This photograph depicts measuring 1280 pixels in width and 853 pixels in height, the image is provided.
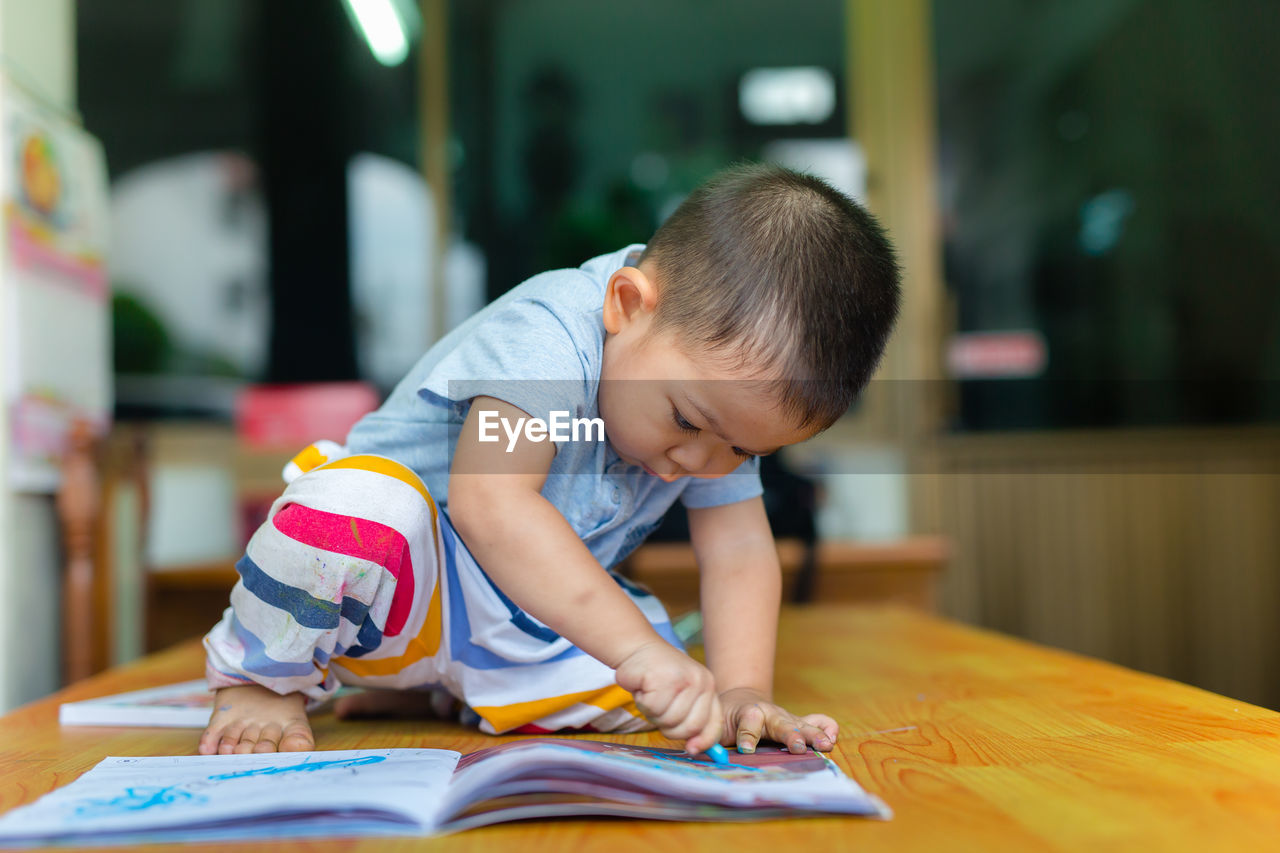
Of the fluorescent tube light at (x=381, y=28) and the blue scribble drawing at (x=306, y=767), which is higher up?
the fluorescent tube light at (x=381, y=28)

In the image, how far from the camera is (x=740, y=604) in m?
0.82

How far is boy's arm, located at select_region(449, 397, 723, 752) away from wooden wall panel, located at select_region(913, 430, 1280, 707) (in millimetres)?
1741

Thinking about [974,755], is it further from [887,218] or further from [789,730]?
[887,218]

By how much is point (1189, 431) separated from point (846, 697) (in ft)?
5.78

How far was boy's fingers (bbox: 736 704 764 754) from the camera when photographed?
676 millimetres

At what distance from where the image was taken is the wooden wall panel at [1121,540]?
2197mm

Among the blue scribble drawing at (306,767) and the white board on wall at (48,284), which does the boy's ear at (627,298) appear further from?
the white board on wall at (48,284)

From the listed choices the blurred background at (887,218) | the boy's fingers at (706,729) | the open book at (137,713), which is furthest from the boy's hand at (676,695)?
the blurred background at (887,218)

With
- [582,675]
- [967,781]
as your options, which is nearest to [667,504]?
[582,675]

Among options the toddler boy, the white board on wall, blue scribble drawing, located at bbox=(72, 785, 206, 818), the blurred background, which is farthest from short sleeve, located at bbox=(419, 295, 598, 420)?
the blurred background

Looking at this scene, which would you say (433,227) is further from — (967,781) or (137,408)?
(967,781)

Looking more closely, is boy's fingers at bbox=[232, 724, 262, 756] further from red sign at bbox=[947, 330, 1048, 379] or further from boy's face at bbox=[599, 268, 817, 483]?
red sign at bbox=[947, 330, 1048, 379]

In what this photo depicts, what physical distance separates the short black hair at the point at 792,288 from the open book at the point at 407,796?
→ 26cm

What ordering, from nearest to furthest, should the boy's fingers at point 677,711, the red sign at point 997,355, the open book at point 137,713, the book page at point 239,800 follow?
the book page at point 239,800 < the boy's fingers at point 677,711 < the open book at point 137,713 < the red sign at point 997,355
